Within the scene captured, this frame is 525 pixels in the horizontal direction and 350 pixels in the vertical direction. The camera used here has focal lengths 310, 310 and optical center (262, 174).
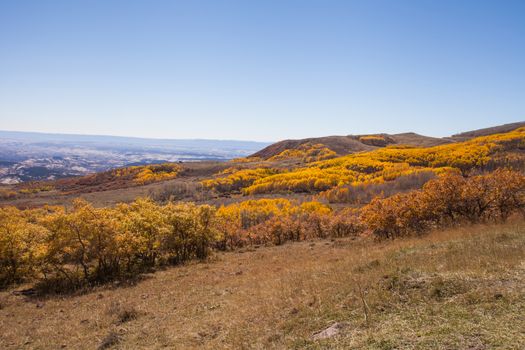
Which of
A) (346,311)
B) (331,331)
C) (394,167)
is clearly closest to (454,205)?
(346,311)

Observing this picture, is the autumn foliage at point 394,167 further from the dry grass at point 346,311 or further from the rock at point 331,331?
the rock at point 331,331

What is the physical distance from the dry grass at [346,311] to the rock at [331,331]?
11 cm

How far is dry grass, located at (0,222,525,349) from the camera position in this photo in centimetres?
791

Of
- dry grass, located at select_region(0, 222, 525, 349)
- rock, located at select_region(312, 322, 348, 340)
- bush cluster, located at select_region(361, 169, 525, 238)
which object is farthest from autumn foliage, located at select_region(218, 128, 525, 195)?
rock, located at select_region(312, 322, 348, 340)

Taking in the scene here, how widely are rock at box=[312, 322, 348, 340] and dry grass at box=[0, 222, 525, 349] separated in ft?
0.37

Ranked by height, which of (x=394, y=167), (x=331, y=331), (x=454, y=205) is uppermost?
(x=454, y=205)

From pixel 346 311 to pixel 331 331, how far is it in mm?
1295

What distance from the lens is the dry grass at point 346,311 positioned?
7906mm

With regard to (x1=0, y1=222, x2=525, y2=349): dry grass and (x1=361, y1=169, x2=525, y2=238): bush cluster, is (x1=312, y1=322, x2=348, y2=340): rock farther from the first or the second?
(x1=361, y1=169, x2=525, y2=238): bush cluster

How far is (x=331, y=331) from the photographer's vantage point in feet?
29.9

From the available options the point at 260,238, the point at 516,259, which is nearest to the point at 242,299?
the point at 516,259

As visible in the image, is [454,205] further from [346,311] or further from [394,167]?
[394,167]

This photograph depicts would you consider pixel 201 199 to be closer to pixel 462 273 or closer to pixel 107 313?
pixel 107 313

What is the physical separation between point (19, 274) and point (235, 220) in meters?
32.5
